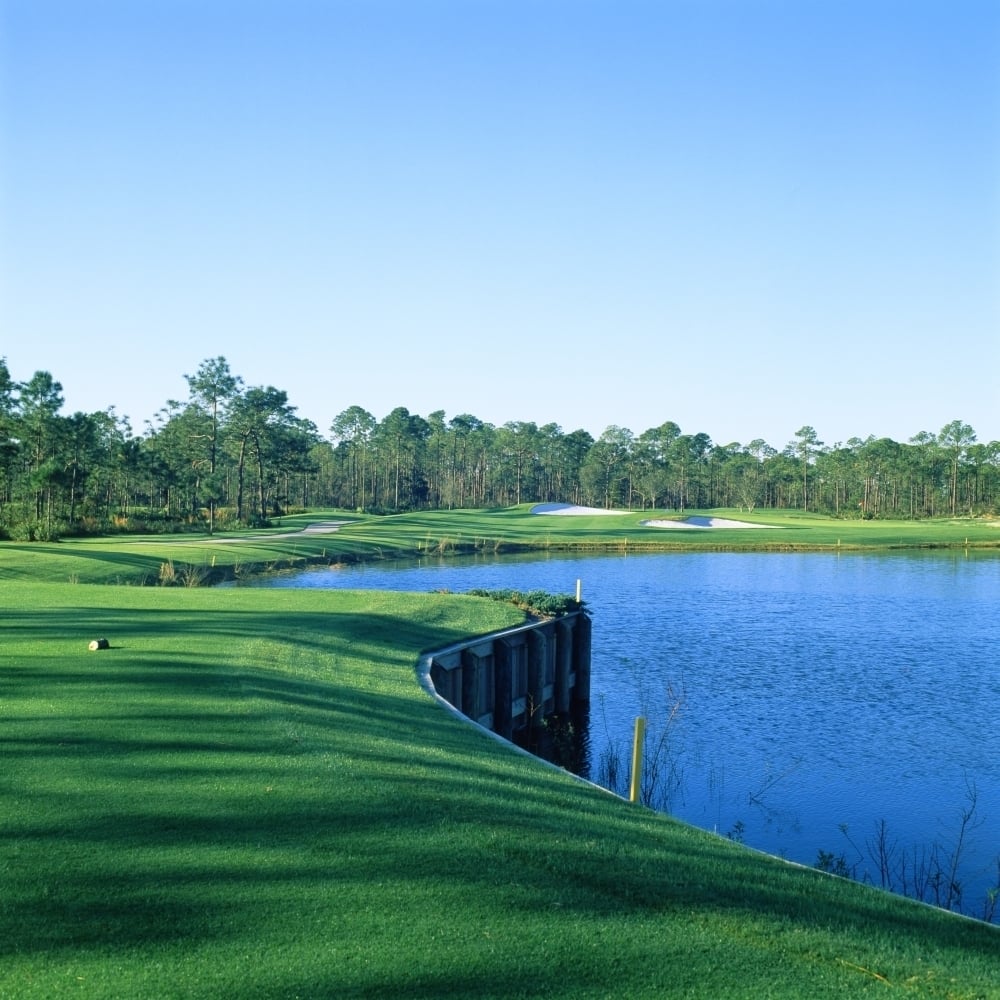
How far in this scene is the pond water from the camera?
13.2m

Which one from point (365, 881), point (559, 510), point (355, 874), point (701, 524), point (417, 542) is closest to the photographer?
point (365, 881)

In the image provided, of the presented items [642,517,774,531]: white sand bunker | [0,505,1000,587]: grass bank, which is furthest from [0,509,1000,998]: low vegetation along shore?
[642,517,774,531]: white sand bunker

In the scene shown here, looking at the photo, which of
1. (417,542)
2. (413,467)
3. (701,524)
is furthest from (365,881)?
(413,467)

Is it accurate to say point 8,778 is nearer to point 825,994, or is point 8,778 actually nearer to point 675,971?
point 675,971

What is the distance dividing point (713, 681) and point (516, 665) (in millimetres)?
5598

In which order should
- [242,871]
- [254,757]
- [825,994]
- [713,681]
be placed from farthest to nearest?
1. [713,681]
2. [254,757]
3. [242,871]
4. [825,994]

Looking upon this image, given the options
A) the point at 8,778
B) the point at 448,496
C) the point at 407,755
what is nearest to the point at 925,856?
the point at 407,755

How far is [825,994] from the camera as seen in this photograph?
5.27 meters

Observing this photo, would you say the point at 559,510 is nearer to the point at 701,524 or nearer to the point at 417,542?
the point at 701,524

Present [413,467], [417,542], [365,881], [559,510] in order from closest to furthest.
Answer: [365,881]
[417,542]
[559,510]
[413,467]

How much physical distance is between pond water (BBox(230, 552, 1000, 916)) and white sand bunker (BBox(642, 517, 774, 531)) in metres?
34.2

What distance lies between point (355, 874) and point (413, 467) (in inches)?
4658

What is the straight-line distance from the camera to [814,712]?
19.4m

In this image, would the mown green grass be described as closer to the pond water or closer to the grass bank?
the pond water
